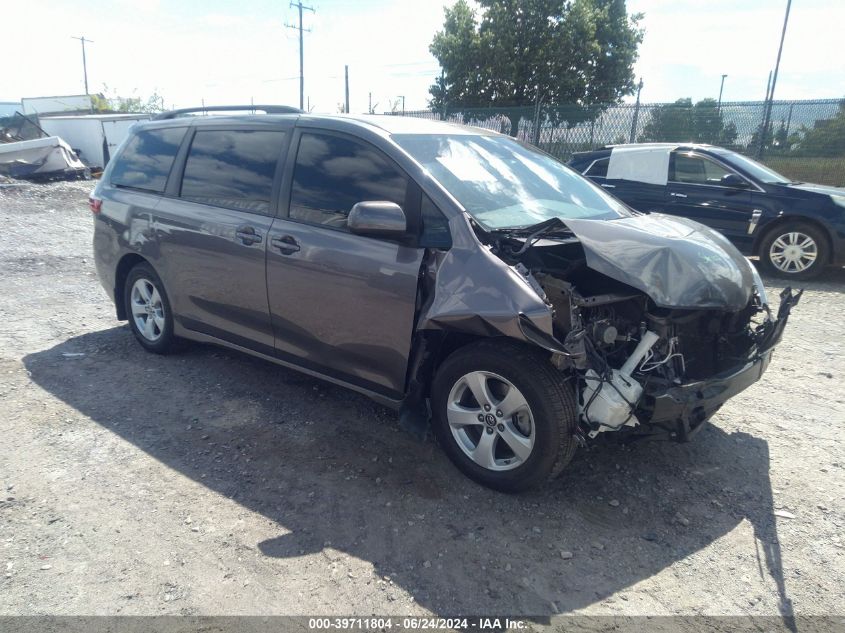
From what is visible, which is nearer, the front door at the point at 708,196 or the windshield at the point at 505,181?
the windshield at the point at 505,181

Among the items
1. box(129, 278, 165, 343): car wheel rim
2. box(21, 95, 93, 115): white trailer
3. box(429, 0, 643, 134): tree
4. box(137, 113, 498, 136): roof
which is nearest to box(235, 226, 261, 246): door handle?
box(137, 113, 498, 136): roof

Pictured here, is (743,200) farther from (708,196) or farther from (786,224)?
(786,224)

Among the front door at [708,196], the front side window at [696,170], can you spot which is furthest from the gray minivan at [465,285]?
the front side window at [696,170]

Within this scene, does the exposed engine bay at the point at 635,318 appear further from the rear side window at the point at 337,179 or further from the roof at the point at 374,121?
the roof at the point at 374,121

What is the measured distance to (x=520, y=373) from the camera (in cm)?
295

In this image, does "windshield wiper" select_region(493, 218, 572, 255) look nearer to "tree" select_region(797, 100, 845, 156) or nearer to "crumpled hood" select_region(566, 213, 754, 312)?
"crumpled hood" select_region(566, 213, 754, 312)

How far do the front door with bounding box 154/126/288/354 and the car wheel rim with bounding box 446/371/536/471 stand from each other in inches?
59.0

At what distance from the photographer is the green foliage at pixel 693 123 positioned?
13141 millimetres

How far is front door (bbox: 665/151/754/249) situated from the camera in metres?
8.19

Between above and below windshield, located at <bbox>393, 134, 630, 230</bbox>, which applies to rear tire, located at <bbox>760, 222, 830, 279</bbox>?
below

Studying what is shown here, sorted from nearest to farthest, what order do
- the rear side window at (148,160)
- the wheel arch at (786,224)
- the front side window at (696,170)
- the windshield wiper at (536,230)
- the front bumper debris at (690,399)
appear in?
the front bumper debris at (690,399), the windshield wiper at (536,230), the rear side window at (148,160), the wheel arch at (786,224), the front side window at (696,170)

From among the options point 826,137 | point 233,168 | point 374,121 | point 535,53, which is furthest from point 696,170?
point 535,53

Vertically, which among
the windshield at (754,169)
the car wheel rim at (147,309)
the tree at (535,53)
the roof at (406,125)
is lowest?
the car wheel rim at (147,309)

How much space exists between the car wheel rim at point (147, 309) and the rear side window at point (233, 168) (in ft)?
3.05
